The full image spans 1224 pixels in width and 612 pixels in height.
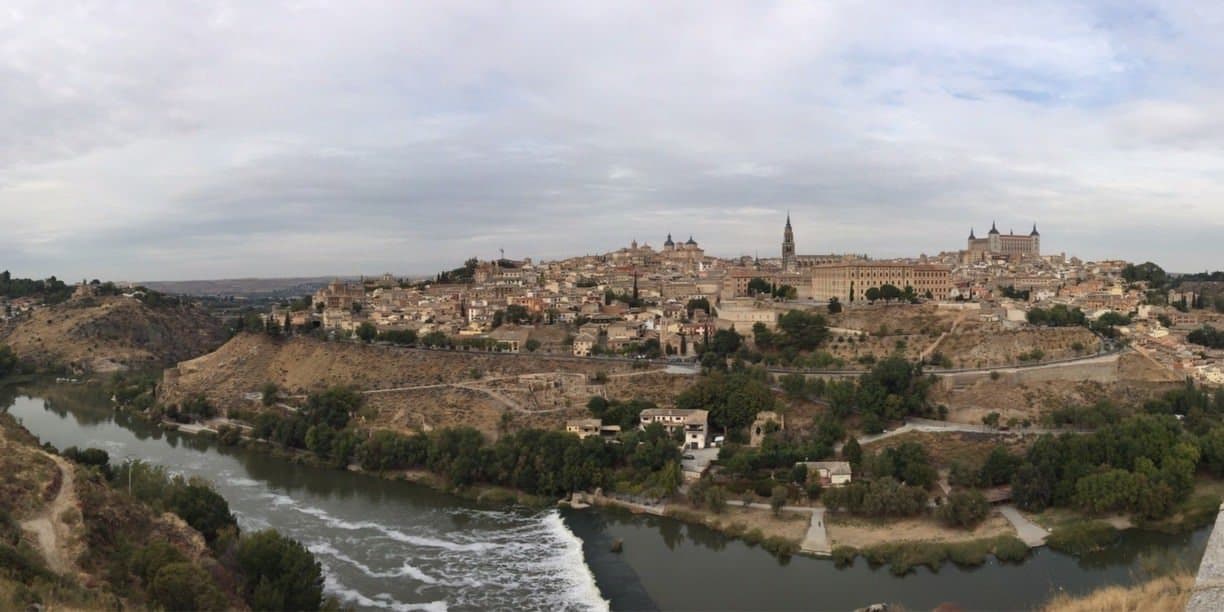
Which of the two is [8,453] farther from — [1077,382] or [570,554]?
[1077,382]

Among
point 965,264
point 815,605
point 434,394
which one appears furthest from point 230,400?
point 965,264

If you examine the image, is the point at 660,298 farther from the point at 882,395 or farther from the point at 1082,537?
the point at 1082,537

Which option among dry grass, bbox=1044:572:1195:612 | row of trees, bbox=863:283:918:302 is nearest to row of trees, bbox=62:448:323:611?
dry grass, bbox=1044:572:1195:612


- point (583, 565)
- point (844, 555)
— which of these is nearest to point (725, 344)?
point (844, 555)

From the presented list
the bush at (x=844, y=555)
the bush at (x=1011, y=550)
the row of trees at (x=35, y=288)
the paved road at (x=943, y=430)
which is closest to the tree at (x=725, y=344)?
the paved road at (x=943, y=430)

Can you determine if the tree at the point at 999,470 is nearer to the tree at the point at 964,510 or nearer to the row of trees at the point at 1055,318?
the tree at the point at 964,510
